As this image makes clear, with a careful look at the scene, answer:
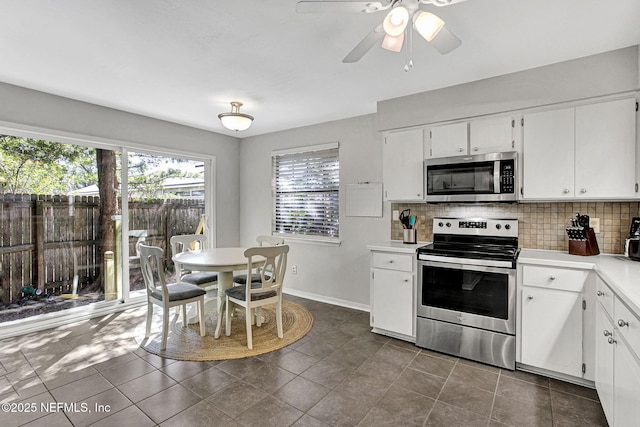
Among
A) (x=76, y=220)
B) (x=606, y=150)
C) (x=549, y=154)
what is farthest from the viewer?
(x=76, y=220)

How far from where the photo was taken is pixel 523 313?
8.02ft

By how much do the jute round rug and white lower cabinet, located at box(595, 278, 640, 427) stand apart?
228cm

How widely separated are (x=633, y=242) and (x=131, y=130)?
513cm

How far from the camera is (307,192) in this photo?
4523mm

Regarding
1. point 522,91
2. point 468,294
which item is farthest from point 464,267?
point 522,91

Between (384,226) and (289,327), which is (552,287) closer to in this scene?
(384,226)

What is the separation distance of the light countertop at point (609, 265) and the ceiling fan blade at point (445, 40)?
1.50 metres

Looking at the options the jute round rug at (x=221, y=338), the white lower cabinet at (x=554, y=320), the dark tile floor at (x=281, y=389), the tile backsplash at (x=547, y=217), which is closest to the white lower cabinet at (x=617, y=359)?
the white lower cabinet at (x=554, y=320)

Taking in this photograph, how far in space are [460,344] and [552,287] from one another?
2.83 ft

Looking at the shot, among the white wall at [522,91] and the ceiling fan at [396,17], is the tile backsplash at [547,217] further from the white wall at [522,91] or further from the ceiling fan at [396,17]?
the ceiling fan at [396,17]

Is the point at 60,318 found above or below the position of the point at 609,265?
below

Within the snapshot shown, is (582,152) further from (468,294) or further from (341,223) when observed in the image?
(341,223)

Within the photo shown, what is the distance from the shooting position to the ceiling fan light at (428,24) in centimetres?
156

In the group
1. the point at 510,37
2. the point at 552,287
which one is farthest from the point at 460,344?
the point at 510,37
